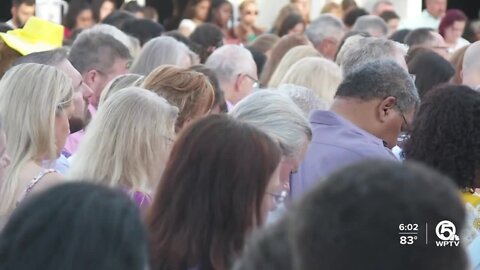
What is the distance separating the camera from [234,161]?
10.2 feet

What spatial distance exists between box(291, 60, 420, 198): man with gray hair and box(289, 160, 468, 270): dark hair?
9.56 ft

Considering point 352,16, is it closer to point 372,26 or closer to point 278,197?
point 372,26

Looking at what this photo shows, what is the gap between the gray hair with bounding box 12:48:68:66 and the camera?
605cm

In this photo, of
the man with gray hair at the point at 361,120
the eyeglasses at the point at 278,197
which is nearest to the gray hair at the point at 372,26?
the man with gray hair at the point at 361,120

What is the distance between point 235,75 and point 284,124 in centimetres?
359

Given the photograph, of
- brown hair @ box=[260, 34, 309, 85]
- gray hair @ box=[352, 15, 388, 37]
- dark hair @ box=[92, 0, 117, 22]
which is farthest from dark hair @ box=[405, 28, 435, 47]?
dark hair @ box=[92, 0, 117, 22]

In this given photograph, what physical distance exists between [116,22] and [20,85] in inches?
280

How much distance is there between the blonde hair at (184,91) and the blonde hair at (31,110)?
587mm

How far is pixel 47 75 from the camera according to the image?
4.82 metres

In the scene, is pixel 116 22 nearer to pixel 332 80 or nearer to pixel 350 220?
pixel 332 80

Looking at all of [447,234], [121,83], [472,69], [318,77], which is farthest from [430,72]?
[447,234]

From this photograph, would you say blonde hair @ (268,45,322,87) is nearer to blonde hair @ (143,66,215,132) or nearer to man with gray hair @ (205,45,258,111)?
man with gray hair @ (205,45,258,111)

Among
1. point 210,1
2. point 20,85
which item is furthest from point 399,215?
point 210,1

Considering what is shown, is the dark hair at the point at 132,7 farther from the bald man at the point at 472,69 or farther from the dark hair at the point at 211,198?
the dark hair at the point at 211,198
